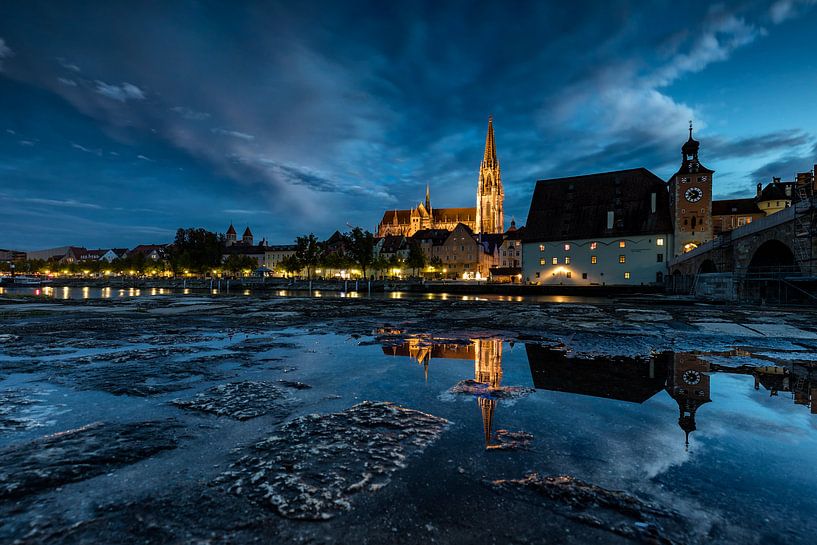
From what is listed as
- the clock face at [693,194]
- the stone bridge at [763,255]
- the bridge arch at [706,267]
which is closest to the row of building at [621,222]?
the clock face at [693,194]

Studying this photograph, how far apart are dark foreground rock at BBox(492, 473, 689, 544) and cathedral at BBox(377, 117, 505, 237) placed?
139m

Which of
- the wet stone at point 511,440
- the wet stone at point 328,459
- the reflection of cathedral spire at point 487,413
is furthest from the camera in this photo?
the reflection of cathedral spire at point 487,413

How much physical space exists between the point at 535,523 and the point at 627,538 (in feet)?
2.24

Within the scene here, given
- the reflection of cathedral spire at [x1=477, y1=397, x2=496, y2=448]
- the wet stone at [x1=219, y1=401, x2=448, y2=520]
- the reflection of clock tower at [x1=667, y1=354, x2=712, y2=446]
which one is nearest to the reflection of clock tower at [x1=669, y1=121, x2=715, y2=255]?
the reflection of clock tower at [x1=667, y1=354, x2=712, y2=446]

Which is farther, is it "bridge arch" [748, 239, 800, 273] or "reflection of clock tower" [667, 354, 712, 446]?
"bridge arch" [748, 239, 800, 273]

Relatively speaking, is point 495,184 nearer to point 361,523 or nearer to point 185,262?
point 185,262

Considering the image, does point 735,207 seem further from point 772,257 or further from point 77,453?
point 77,453

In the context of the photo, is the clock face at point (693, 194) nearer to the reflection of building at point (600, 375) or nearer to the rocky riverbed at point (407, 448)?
the rocky riverbed at point (407, 448)

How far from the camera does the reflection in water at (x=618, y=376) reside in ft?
20.6

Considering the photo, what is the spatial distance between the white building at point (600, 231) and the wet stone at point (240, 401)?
6088 cm

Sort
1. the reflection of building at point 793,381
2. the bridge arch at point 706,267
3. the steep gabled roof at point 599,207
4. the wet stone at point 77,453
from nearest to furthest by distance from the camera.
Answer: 1. the wet stone at point 77,453
2. the reflection of building at point 793,381
3. the bridge arch at point 706,267
4. the steep gabled roof at point 599,207

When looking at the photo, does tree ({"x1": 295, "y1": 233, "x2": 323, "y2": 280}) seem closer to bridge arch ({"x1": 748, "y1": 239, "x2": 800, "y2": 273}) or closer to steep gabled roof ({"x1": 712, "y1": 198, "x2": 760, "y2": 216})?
bridge arch ({"x1": 748, "y1": 239, "x2": 800, "y2": 273})

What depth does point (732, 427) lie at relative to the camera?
5148mm

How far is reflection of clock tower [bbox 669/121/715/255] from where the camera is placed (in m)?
52.0
